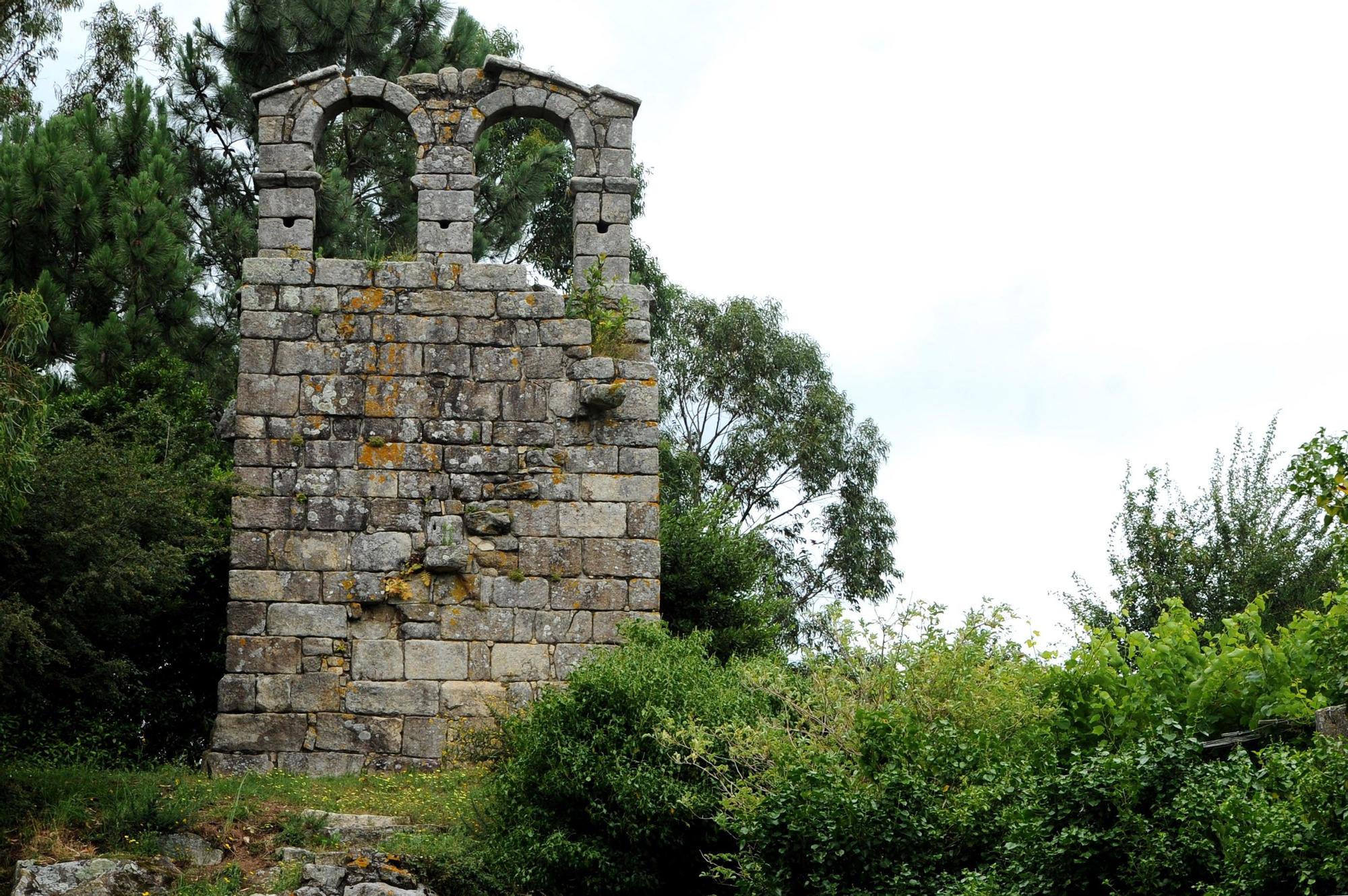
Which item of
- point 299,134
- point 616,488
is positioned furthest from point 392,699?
point 299,134

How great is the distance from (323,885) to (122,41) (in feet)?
66.8

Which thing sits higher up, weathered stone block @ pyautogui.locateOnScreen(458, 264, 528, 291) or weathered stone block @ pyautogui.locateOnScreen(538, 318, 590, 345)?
weathered stone block @ pyautogui.locateOnScreen(458, 264, 528, 291)

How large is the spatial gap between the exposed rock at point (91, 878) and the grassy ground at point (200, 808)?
196 mm

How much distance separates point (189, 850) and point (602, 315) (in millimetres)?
5607

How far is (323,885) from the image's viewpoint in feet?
35.9

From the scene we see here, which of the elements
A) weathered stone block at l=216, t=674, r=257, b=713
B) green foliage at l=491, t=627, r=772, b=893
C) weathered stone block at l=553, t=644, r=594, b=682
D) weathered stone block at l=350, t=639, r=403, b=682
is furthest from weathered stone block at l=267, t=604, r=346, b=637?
green foliage at l=491, t=627, r=772, b=893

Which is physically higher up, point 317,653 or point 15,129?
point 15,129

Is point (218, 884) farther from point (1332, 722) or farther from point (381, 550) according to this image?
point (1332, 722)

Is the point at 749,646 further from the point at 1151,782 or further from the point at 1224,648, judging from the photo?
the point at 1151,782

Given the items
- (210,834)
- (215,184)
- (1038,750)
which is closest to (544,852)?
(210,834)

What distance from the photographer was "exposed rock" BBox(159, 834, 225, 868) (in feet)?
37.3

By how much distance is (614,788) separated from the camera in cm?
1102

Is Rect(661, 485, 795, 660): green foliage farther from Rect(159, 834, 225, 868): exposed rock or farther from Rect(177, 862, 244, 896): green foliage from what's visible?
Rect(177, 862, 244, 896): green foliage

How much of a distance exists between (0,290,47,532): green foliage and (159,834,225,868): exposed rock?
2.56 m
